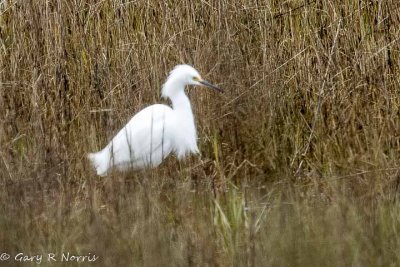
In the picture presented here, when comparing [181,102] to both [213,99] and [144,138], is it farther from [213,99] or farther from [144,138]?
[144,138]

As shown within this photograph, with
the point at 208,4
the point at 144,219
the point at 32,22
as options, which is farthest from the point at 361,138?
the point at 32,22

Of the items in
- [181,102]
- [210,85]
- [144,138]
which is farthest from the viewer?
[181,102]

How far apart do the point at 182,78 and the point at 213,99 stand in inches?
10.9

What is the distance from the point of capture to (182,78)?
13.2ft

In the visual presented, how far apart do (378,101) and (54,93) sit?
145cm

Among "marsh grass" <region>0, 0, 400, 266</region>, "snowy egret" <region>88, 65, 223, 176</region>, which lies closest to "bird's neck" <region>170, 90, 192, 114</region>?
"snowy egret" <region>88, 65, 223, 176</region>

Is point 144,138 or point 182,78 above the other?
point 182,78

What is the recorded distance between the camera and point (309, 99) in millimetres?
4090

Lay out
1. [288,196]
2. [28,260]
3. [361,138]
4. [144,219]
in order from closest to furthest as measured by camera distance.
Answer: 1. [28,260]
2. [144,219]
3. [288,196]
4. [361,138]

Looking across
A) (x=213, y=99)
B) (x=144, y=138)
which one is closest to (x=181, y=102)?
(x=213, y=99)

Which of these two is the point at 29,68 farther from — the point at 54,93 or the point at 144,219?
the point at 144,219

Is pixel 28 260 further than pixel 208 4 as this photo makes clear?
No

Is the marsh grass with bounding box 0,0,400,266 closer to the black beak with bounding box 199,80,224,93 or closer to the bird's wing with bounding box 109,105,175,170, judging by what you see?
the bird's wing with bounding box 109,105,175,170

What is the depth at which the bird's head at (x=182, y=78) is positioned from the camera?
399 cm
